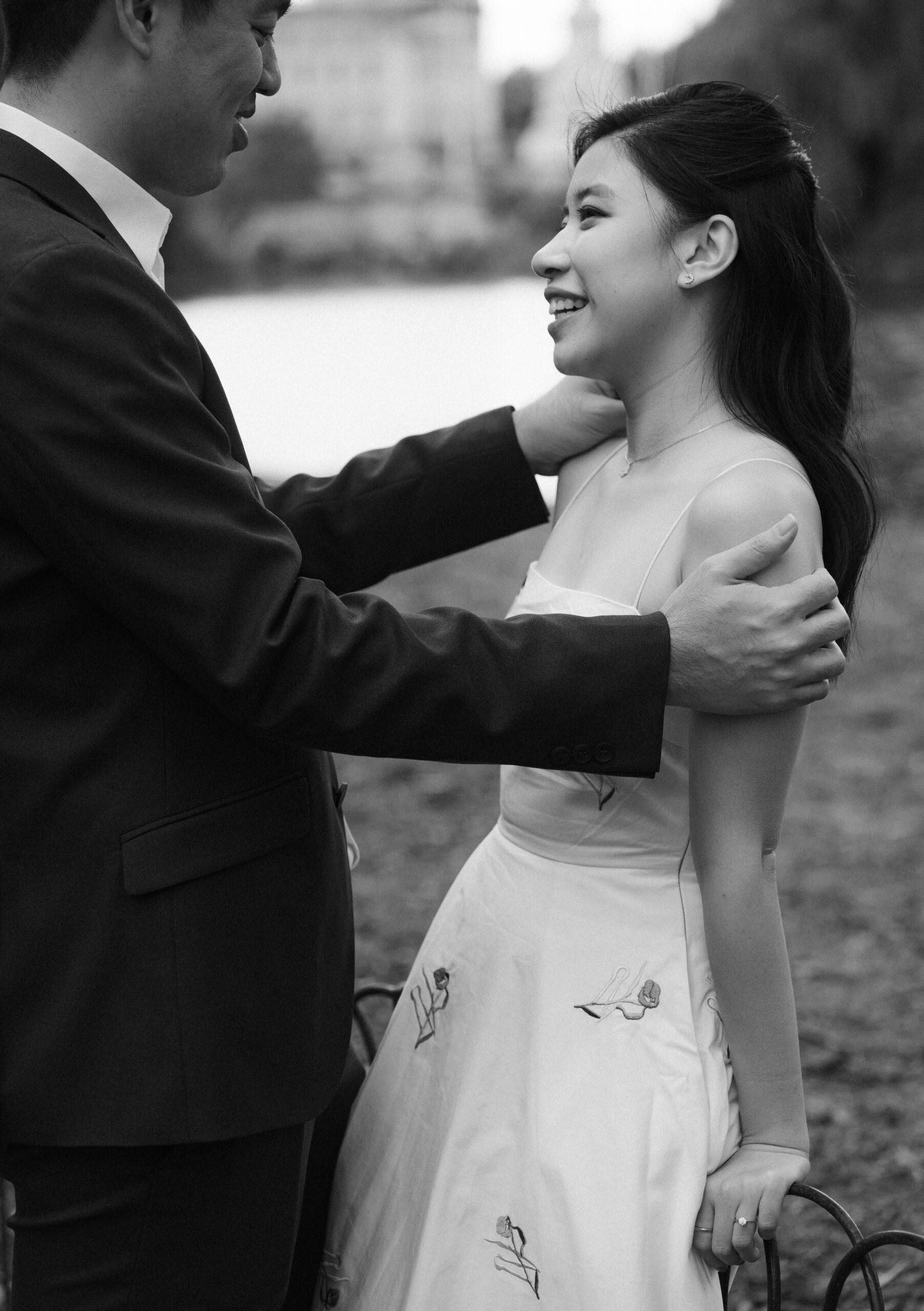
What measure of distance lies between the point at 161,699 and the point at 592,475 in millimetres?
764

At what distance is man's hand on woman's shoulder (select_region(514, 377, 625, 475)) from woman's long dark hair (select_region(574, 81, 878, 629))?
0.81 feet

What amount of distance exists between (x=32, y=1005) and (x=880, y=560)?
827 cm

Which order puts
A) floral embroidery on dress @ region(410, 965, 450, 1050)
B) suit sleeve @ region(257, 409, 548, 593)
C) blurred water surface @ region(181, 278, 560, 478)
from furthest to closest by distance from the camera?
blurred water surface @ region(181, 278, 560, 478) → suit sleeve @ region(257, 409, 548, 593) → floral embroidery on dress @ region(410, 965, 450, 1050)

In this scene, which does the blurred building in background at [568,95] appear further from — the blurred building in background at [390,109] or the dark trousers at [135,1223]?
the blurred building in background at [390,109]

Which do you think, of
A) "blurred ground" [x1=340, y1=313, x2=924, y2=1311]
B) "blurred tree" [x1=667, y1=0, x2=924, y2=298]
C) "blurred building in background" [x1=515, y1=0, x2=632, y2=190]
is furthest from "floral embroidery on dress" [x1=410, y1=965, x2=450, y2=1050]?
"blurred tree" [x1=667, y1=0, x2=924, y2=298]

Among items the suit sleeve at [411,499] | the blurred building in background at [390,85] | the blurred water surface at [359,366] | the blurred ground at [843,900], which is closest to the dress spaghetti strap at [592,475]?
the suit sleeve at [411,499]

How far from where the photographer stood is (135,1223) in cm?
158

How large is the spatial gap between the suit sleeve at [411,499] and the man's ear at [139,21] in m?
0.73

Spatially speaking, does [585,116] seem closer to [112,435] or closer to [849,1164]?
[112,435]

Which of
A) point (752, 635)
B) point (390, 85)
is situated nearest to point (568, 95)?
point (752, 635)

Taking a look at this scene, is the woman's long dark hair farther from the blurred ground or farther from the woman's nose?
the blurred ground

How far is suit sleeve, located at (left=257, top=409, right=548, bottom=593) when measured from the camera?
2.13 meters

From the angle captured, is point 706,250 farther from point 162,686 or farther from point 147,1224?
point 147,1224

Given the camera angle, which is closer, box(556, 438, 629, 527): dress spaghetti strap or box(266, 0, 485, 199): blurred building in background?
box(556, 438, 629, 527): dress spaghetti strap
